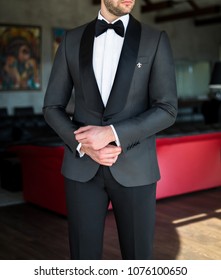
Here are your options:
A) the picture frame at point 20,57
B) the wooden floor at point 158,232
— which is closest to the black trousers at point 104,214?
the wooden floor at point 158,232

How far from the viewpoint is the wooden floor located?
3.64 m

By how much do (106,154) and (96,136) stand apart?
71mm

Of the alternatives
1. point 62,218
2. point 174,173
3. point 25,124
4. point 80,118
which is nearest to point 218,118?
point 25,124

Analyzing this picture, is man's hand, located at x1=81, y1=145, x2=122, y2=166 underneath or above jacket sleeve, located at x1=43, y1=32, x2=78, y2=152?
underneath

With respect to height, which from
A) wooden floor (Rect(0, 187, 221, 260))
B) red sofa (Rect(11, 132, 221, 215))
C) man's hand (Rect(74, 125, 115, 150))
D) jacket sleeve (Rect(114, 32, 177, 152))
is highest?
jacket sleeve (Rect(114, 32, 177, 152))

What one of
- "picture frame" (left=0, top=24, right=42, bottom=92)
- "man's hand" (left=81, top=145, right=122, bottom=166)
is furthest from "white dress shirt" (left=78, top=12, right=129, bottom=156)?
"picture frame" (left=0, top=24, right=42, bottom=92)

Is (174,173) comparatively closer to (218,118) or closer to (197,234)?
(197,234)

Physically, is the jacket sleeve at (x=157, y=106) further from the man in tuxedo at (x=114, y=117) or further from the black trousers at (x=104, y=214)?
the black trousers at (x=104, y=214)

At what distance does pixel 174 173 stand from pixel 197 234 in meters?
1.26

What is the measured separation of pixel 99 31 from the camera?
169 centimetres

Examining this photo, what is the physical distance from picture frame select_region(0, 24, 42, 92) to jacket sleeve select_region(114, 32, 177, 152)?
10.7m

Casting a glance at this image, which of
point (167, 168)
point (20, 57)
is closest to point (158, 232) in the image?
point (167, 168)

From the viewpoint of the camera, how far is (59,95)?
1731 mm

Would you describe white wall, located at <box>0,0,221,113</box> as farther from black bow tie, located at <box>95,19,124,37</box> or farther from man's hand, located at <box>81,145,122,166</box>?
man's hand, located at <box>81,145,122,166</box>
